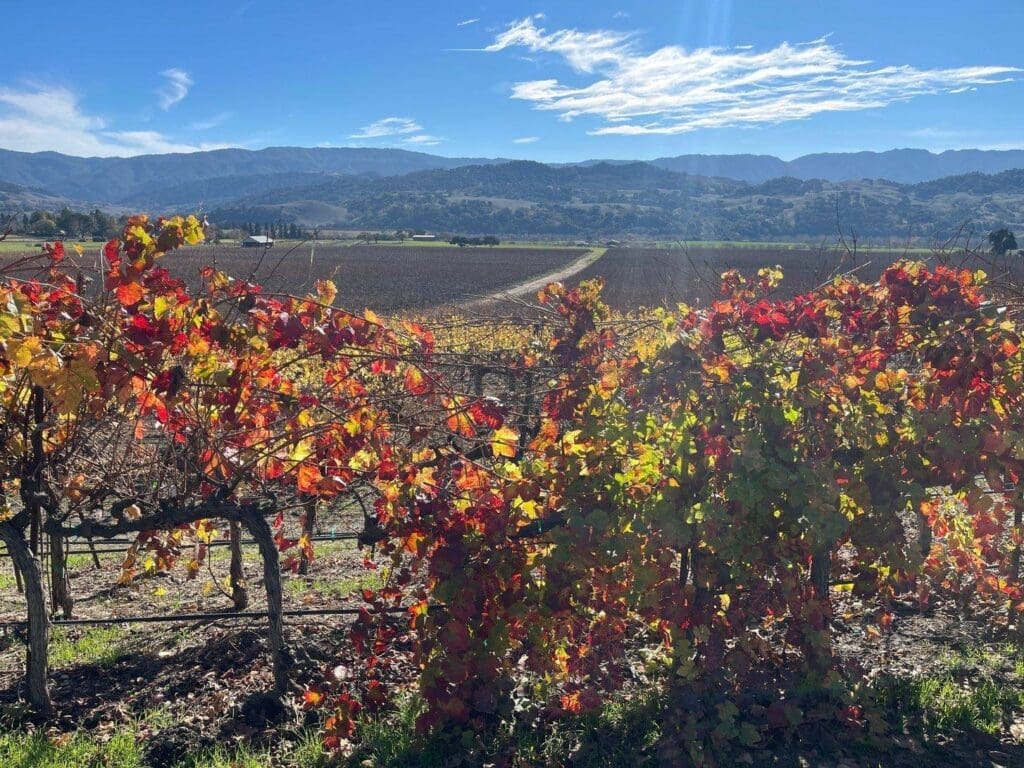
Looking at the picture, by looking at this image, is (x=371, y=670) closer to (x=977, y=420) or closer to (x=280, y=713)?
(x=280, y=713)

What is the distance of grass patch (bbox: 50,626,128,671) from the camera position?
4.46m

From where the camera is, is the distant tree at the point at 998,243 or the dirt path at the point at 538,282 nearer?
the distant tree at the point at 998,243

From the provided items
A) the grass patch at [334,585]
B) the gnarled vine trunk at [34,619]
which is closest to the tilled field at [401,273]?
the grass patch at [334,585]

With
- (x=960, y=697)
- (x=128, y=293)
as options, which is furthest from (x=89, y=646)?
(x=960, y=697)

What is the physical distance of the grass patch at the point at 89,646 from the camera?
176 inches

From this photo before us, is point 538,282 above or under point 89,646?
above

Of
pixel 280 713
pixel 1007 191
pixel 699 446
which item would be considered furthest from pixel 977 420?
pixel 1007 191

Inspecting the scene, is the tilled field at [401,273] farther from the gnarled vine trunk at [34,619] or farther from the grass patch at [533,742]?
the grass patch at [533,742]

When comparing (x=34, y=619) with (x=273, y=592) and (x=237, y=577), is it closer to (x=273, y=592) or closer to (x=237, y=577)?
(x=273, y=592)

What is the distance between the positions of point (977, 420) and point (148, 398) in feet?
12.5

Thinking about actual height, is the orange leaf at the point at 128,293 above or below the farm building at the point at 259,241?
below

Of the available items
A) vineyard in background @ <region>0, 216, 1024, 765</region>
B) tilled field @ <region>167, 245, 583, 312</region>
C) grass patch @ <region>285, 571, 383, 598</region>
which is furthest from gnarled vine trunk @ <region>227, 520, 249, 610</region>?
tilled field @ <region>167, 245, 583, 312</region>

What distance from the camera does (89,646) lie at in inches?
186

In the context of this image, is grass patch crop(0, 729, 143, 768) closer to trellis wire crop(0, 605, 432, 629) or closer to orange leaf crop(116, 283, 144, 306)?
trellis wire crop(0, 605, 432, 629)
